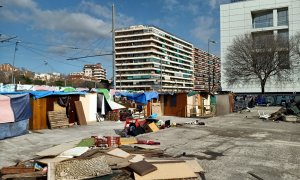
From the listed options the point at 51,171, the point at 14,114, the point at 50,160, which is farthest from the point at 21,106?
the point at 51,171

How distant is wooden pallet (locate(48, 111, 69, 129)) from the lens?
1892cm

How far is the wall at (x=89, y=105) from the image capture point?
22719 millimetres

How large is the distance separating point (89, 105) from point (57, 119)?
4158 mm

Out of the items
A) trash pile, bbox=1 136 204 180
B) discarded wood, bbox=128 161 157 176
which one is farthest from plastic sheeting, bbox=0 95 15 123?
discarded wood, bbox=128 161 157 176

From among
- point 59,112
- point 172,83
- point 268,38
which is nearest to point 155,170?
point 59,112

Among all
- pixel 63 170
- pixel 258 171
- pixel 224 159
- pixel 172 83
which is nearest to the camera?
pixel 63 170

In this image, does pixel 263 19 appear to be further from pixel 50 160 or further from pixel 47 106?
pixel 50 160

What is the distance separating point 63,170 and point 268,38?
2063 inches

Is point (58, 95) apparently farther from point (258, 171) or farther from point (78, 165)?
point (258, 171)

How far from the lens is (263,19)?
6531 centimetres

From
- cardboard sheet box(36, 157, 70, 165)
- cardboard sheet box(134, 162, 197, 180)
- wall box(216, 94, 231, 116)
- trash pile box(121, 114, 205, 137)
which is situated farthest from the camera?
wall box(216, 94, 231, 116)

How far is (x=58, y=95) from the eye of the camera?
65.4ft

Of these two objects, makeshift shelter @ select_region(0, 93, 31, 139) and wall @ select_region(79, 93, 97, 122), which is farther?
wall @ select_region(79, 93, 97, 122)

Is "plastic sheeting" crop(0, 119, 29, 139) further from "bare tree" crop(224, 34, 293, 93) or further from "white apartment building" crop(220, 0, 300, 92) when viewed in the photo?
"white apartment building" crop(220, 0, 300, 92)
